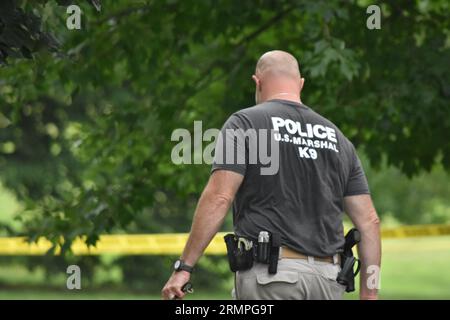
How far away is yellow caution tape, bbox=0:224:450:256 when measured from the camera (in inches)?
844

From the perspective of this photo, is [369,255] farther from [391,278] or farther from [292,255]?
[391,278]

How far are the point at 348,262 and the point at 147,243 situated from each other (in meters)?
21.6

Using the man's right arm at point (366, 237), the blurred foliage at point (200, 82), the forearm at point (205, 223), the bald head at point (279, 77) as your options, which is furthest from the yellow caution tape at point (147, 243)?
the forearm at point (205, 223)

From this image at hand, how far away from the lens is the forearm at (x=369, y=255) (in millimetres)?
5719

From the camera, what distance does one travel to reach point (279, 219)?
5422 millimetres

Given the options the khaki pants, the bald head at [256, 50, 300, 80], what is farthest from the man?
the bald head at [256, 50, 300, 80]

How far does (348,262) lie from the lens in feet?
18.4

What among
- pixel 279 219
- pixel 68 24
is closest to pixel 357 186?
pixel 279 219

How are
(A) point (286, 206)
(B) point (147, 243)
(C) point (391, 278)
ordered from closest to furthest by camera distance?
(A) point (286, 206) < (B) point (147, 243) < (C) point (391, 278)

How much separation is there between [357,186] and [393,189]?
2215 cm

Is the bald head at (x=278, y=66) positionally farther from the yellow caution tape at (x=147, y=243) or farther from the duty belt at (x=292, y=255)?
the yellow caution tape at (x=147, y=243)

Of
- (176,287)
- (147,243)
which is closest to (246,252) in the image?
(176,287)
